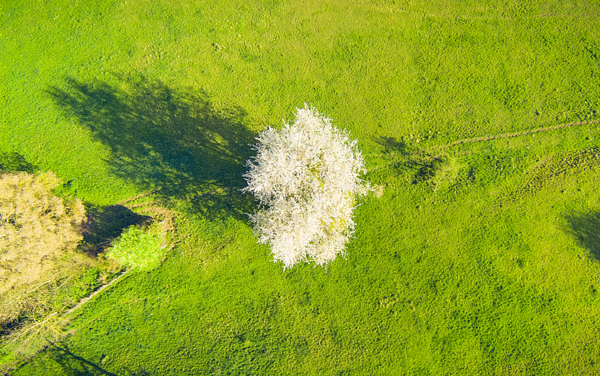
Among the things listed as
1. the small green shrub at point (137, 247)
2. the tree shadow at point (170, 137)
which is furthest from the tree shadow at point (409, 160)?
the small green shrub at point (137, 247)

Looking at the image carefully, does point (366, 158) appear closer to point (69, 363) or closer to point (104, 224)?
point (104, 224)

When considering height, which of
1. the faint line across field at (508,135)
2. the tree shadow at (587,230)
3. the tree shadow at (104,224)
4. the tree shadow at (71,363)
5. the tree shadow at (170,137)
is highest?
the tree shadow at (170,137)

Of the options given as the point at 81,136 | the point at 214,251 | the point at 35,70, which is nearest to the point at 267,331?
the point at 214,251

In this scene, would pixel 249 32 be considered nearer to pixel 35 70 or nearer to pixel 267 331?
pixel 35 70

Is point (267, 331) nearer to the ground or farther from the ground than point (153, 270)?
nearer to the ground

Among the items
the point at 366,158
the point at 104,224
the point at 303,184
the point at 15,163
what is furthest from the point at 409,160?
the point at 15,163

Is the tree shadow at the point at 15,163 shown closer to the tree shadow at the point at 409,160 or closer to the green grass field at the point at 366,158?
the green grass field at the point at 366,158

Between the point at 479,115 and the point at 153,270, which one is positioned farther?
the point at 479,115
